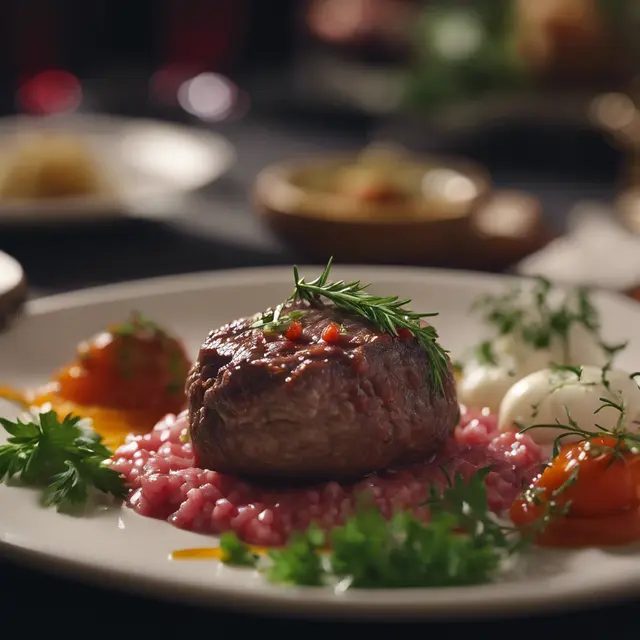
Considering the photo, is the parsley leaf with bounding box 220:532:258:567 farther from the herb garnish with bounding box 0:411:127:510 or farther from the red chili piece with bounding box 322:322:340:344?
the red chili piece with bounding box 322:322:340:344

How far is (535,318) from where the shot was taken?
4.46 metres

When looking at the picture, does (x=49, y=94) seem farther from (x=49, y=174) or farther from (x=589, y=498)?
(x=589, y=498)

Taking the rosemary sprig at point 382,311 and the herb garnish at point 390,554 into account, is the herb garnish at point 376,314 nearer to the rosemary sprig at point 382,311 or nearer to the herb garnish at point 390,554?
the rosemary sprig at point 382,311

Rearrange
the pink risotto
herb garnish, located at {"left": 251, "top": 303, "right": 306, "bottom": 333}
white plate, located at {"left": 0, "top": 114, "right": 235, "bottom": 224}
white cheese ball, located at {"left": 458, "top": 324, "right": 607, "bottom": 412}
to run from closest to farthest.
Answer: the pink risotto → herb garnish, located at {"left": 251, "top": 303, "right": 306, "bottom": 333} → white cheese ball, located at {"left": 458, "top": 324, "right": 607, "bottom": 412} → white plate, located at {"left": 0, "top": 114, "right": 235, "bottom": 224}

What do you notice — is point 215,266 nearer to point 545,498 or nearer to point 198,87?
point 545,498

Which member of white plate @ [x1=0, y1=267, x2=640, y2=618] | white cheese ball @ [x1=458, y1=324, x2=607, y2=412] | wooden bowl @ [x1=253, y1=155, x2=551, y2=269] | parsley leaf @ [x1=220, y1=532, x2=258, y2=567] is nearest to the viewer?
white plate @ [x1=0, y1=267, x2=640, y2=618]

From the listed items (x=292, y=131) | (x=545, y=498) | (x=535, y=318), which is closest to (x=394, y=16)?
(x=292, y=131)

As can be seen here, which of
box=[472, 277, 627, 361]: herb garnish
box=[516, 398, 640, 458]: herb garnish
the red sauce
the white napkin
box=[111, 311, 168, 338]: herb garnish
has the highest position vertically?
the white napkin

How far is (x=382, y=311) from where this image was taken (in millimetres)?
3482

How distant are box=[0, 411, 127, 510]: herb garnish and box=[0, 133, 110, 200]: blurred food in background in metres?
4.02

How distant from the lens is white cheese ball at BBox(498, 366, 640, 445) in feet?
12.0

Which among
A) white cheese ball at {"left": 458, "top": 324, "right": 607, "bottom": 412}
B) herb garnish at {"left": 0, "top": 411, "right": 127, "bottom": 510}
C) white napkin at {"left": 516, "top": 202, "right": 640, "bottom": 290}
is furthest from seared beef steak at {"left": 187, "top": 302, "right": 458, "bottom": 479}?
white napkin at {"left": 516, "top": 202, "right": 640, "bottom": 290}

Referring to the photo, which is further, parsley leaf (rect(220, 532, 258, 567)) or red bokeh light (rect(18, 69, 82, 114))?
red bokeh light (rect(18, 69, 82, 114))

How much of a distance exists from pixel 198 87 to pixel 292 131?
1.56m
